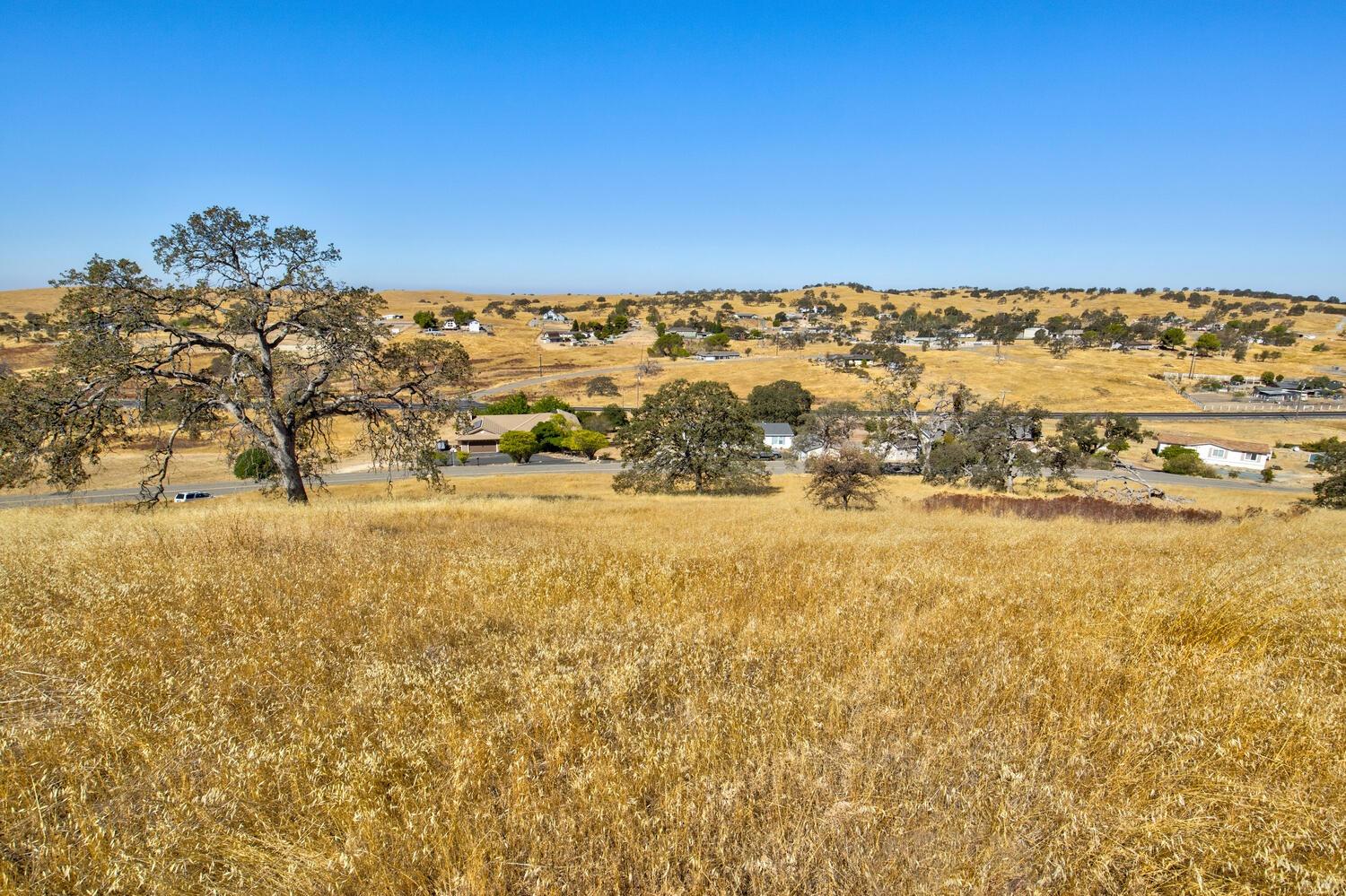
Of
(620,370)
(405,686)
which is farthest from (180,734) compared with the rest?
(620,370)

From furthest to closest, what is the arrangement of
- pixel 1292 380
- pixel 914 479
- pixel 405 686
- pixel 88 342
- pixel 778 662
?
pixel 1292 380
pixel 914 479
pixel 88 342
pixel 778 662
pixel 405 686

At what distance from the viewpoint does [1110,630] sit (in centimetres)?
456

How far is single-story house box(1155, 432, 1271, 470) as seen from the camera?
57062 mm

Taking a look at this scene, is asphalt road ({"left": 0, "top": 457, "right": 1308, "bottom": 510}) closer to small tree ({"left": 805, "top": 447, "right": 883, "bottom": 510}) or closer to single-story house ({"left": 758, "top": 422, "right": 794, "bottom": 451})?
single-story house ({"left": 758, "top": 422, "right": 794, "bottom": 451})

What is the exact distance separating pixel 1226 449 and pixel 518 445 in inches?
2732

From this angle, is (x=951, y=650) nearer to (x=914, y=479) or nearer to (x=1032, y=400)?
(x=914, y=479)

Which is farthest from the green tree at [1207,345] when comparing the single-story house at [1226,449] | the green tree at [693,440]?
the green tree at [693,440]

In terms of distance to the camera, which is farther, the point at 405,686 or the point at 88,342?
the point at 88,342

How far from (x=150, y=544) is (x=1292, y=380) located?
135 meters

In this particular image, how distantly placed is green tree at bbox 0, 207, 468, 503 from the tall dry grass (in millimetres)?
9246

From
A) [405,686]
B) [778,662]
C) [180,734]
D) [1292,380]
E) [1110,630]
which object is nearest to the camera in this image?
[180,734]

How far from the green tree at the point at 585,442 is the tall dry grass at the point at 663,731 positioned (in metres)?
56.4

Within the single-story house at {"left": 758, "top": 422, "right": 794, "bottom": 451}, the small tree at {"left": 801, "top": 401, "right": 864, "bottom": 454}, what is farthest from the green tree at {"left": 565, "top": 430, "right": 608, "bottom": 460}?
the small tree at {"left": 801, "top": 401, "right": 864, "bottom": 454}

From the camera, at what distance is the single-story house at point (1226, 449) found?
187 ft
